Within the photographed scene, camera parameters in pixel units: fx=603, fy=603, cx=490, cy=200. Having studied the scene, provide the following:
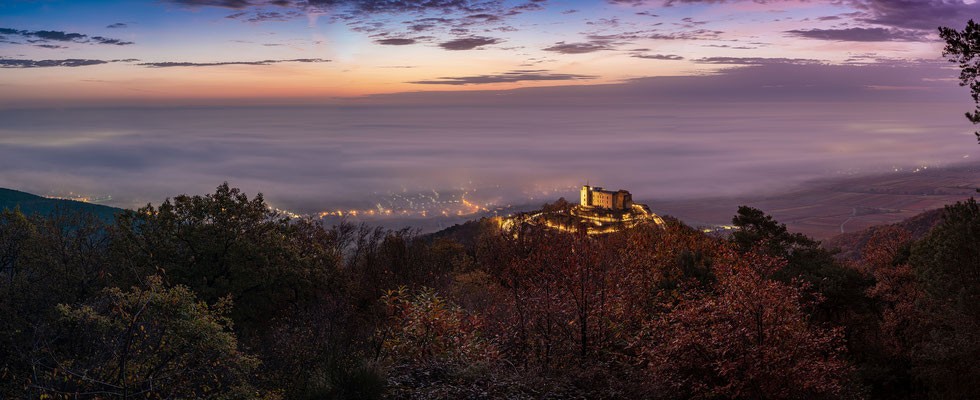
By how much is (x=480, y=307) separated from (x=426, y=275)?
6296mm

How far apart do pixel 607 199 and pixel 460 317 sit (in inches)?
3662

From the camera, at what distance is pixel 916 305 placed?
26.7 m

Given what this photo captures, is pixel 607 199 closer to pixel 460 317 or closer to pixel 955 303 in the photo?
pixel 955 303

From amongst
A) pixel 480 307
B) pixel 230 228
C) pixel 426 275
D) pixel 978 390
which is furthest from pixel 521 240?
pixel 978 390

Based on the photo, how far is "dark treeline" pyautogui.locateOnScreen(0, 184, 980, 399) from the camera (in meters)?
14.2

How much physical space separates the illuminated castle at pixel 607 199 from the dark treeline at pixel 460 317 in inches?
2578

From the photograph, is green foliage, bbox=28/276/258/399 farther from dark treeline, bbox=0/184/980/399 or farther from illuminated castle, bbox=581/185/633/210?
illuminated castle, bbox=581/185/633/210

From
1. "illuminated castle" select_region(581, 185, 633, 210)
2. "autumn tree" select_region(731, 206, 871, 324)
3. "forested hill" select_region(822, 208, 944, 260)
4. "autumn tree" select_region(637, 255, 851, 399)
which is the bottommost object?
"forested hill" select_region(822, 208, 944, 260)

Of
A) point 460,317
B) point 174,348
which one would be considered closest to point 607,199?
point 460,317

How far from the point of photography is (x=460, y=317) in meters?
17.9

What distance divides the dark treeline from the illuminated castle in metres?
65.5

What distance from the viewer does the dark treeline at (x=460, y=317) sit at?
1416 centimetres

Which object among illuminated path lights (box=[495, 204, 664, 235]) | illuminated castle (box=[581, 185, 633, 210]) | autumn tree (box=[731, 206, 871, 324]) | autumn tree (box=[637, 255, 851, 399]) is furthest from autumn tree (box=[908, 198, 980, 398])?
illuminated castle (box=[581, 185, 633, 210])

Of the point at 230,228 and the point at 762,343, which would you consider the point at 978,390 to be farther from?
the point at 230,228
